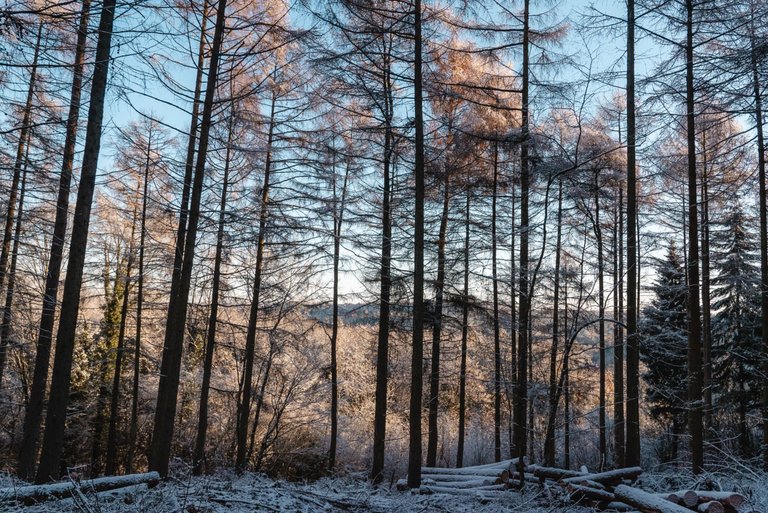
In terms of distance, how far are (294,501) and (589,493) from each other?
160 inches

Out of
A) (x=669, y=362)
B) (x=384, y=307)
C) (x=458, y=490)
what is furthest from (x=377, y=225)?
(x=669, y=362)

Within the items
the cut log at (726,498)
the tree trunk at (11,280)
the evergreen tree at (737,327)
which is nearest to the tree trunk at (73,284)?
the tree trunk at (11,280)

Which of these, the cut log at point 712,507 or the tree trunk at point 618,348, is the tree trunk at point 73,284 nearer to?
the cut log at point 712,507

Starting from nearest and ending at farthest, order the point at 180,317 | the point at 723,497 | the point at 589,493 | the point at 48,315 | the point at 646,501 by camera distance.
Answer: the point at 723,497 < the point at 646,501 < the point at 589,493 < the point at 180,317 < the point at 48,315

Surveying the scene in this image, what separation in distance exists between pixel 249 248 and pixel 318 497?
8.31 meters

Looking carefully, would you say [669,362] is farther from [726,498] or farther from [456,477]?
[726,498]

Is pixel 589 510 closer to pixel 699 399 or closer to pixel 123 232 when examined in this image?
pixel 699 399

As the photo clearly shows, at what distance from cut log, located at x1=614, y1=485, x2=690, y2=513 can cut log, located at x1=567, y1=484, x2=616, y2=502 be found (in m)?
0.13

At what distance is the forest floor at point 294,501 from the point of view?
4.97 m

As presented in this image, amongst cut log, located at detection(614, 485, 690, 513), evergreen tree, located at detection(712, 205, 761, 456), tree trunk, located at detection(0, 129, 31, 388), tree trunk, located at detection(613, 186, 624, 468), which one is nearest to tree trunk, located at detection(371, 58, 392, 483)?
tree trunk, located at detection(613, 186, 624, 468)

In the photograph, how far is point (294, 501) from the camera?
632 centimetres

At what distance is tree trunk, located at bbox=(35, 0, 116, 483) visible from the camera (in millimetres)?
6746

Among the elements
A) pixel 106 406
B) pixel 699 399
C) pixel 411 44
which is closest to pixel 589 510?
pixel 699 399

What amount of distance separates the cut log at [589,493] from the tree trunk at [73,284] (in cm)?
722
